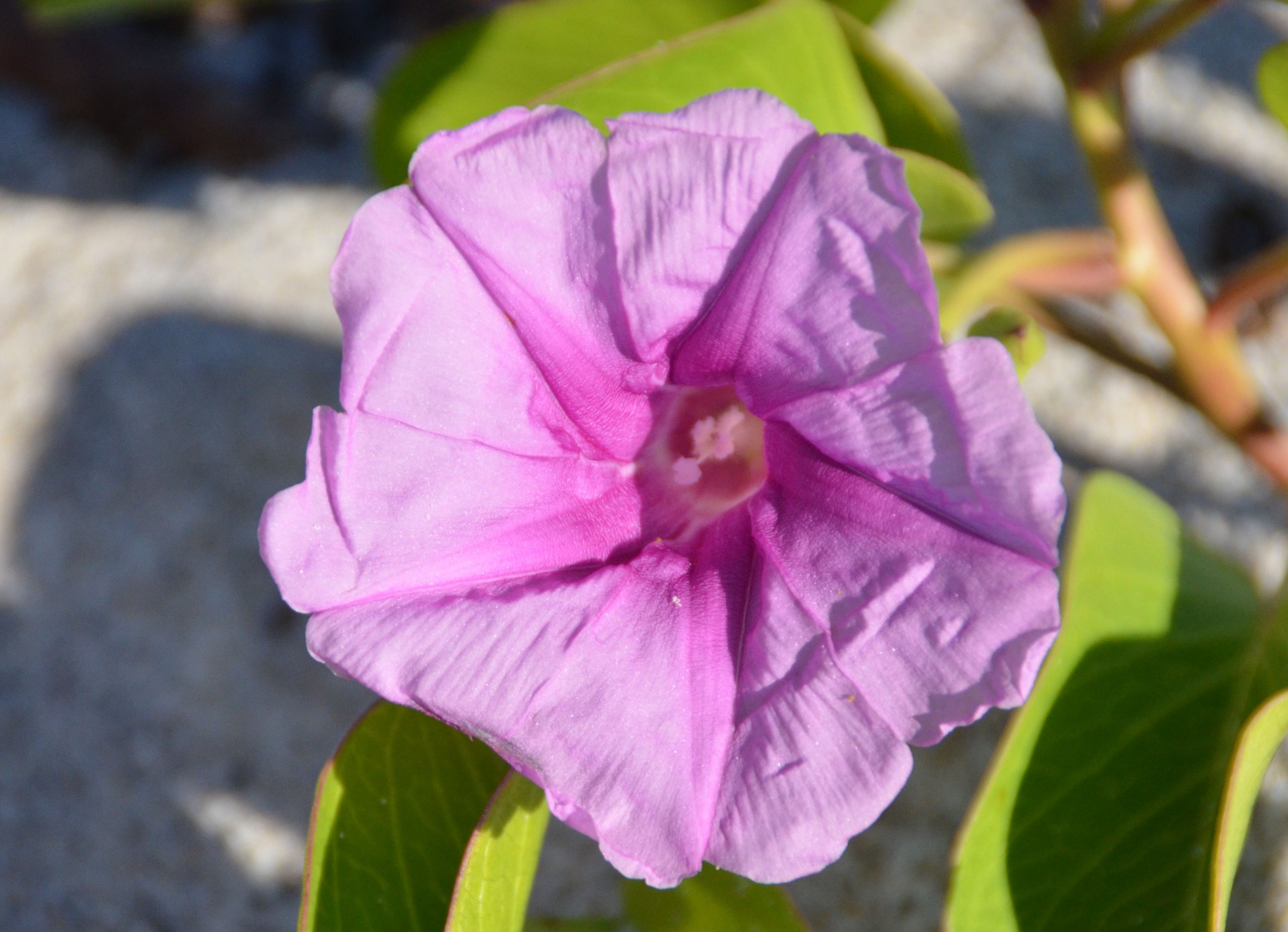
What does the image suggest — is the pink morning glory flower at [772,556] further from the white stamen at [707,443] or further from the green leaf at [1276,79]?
the green leaf at [1276,79]

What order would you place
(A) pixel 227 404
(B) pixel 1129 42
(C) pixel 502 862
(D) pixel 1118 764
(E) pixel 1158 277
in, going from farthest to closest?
(A) pixel 227 404, (E) pixel 1158 277, (B) pixel 1129 42, (D) pixel 1118 764, (C) pixel 502 862

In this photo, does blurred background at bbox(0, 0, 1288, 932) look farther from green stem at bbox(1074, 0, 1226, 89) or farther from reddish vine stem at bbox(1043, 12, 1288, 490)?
green stem at bbox(1074, 0, 1226, 89)

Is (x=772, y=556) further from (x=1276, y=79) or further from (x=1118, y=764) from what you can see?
(x=1276, y=79)

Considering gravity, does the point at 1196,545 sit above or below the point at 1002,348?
below

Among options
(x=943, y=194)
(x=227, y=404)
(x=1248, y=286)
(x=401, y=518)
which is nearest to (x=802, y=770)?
(x=401, y=518)

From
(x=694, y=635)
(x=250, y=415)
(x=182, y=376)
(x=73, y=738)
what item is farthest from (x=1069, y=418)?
(x=73, y=738)

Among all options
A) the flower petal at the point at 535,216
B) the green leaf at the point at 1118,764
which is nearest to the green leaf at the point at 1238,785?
the green leaf at the point at 1118,764

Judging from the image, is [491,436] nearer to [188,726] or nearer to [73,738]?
[188,726]
